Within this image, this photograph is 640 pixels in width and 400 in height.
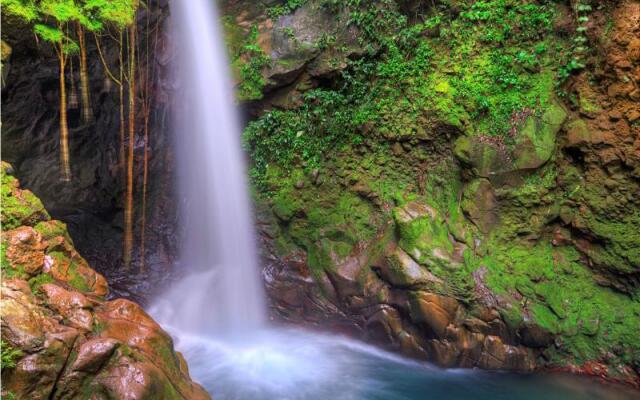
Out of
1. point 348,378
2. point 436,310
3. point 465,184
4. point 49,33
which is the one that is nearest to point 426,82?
A: point 465,184

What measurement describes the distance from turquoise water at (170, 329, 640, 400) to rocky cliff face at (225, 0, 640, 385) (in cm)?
28

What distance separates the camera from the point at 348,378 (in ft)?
21.0

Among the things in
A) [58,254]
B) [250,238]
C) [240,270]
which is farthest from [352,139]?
[58,254]

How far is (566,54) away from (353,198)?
4.81 metres

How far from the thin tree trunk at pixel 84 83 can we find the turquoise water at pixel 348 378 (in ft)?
16.8

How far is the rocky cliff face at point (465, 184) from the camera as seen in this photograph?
21.3 feet

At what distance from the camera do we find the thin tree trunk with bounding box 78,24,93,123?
7.37 meters

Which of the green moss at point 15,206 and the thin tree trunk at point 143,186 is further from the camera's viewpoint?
the thin tree trunk at point 143,186

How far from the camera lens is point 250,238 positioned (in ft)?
28.6

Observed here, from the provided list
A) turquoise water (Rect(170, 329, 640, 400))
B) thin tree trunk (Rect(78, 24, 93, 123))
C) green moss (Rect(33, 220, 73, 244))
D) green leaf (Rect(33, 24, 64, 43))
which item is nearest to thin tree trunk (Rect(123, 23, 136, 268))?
thin tree trunk (Rect(78, 24, 93, 123))

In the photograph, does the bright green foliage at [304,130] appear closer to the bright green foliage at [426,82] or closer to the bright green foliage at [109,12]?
the bright green foliage at [426,82]

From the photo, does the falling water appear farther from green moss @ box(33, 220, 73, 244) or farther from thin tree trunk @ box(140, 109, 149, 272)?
green moss @ box(33, 220, 73, 244)

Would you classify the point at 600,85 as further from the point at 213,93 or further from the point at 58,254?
the point at 58,254

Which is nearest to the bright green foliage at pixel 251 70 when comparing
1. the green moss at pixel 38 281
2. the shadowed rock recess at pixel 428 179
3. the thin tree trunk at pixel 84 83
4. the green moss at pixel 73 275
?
the shadowed rock recess at pixel 428 179
